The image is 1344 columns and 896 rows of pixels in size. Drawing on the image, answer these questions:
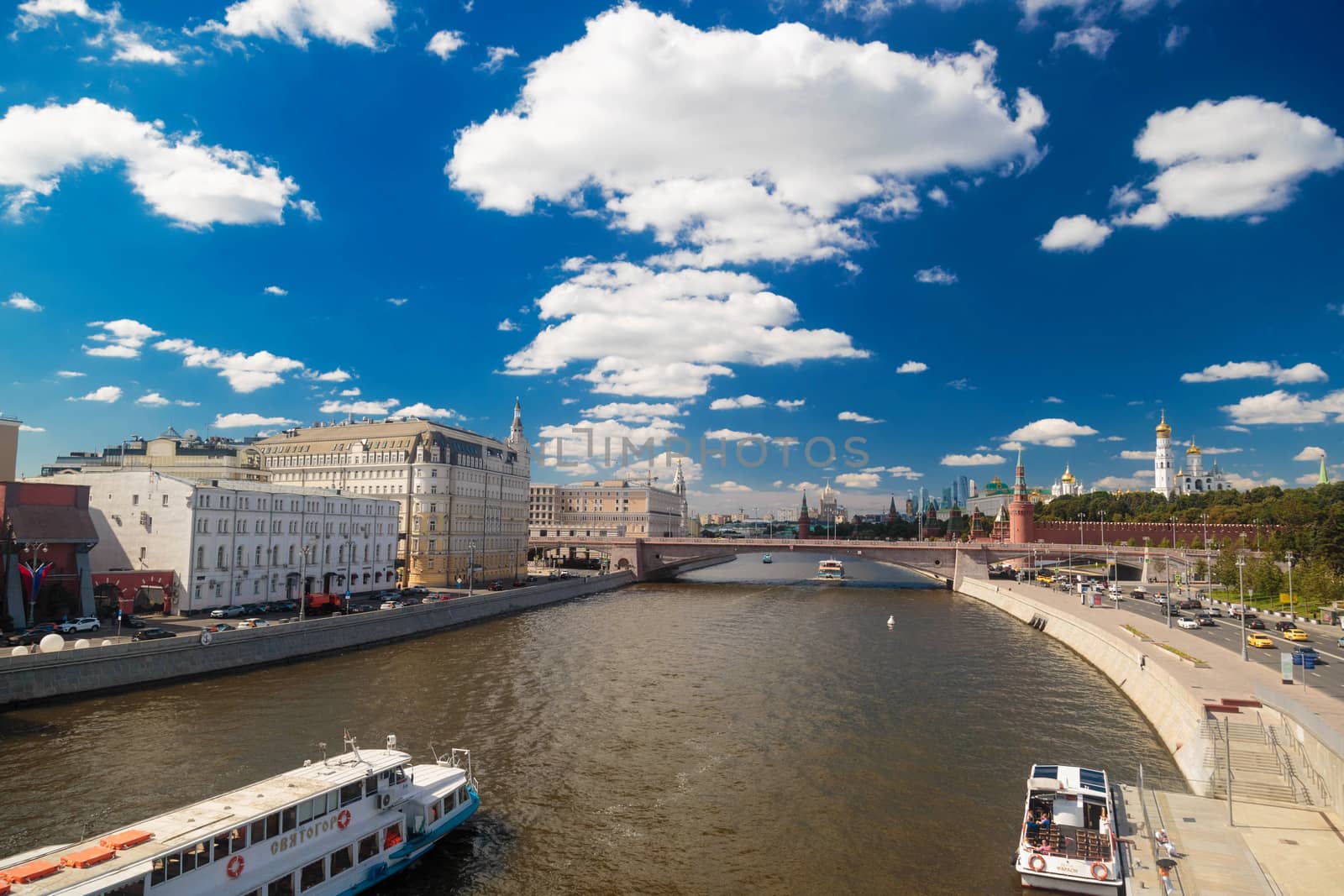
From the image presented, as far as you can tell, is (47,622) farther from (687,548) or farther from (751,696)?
(687,548)

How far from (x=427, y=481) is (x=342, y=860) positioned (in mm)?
75263

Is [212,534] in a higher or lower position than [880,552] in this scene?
higher

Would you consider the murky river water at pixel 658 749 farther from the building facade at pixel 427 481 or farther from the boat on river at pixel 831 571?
the boat on river at pixel 831 571

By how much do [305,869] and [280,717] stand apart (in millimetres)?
18185

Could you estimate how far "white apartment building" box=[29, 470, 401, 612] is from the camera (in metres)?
56.2

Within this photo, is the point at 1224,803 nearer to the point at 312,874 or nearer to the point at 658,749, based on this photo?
the point at 658,749

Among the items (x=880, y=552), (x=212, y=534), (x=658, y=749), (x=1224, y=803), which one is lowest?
(x=658, y=749)

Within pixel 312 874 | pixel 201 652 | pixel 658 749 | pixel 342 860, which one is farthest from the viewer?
pixel 201 652

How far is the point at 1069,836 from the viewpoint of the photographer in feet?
70.1

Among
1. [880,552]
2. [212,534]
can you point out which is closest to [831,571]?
[880,552]

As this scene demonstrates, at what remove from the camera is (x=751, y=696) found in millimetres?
41125

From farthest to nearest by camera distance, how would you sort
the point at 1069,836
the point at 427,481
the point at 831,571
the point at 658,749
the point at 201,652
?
the point at 831,571 < the point at 427,481 < the point at 201,652 < the point at 658,749 < the point at 1069,836

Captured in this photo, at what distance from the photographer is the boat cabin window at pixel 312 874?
19.5 metres

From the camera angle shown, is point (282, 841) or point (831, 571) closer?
point (282, 841)
